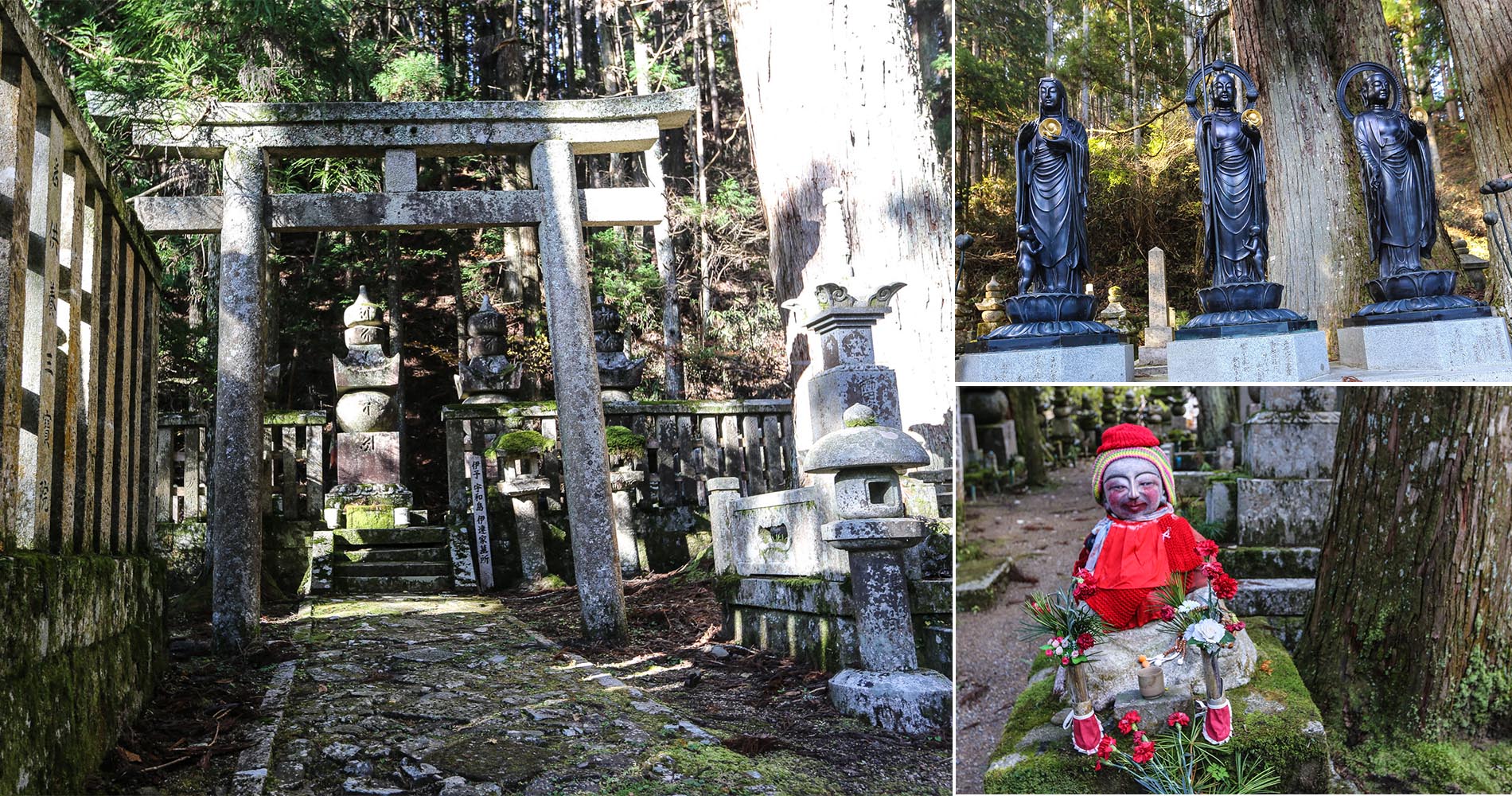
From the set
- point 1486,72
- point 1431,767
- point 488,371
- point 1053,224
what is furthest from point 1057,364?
point 488,371

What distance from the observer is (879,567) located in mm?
4578

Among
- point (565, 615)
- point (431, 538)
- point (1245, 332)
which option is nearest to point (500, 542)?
point (431, 538)

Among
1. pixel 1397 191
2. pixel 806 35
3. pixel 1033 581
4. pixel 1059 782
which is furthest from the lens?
pixel 1033 581

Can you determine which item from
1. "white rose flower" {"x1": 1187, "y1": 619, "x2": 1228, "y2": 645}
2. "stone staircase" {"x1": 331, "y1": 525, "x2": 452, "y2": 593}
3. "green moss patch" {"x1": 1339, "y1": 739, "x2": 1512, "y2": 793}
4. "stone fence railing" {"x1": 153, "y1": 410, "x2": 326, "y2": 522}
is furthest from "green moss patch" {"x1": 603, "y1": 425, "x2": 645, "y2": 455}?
"white rose flower" {"x1": 1187, "y1": 619, "x2": 1228, "y2": 645}

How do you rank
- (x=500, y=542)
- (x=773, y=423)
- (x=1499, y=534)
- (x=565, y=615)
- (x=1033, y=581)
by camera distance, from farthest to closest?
1. (x=773, y=423)
2. (x=500, y=542)
3. (x=1033, y=581)
4. (x=565, y=615)
5. (x=1499, y=534)

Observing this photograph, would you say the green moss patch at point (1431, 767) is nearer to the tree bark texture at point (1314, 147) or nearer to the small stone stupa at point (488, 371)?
the tree bark texture at point (1314, 147)

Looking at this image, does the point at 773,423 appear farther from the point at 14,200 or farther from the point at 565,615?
the point at 14,200

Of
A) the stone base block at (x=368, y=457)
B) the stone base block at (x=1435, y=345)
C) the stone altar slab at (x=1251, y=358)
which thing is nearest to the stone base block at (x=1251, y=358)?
the stone altar slab at (x=1251, y=358)

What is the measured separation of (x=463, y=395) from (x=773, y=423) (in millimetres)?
3045

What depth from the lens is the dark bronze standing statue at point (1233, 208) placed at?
16.6 feet

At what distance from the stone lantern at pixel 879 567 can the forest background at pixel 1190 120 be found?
594cm

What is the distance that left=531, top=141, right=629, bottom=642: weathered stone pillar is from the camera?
6117 mm

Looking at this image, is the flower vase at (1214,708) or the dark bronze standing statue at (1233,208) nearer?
the flower vase at (1214,708)

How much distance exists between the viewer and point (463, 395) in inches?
387
